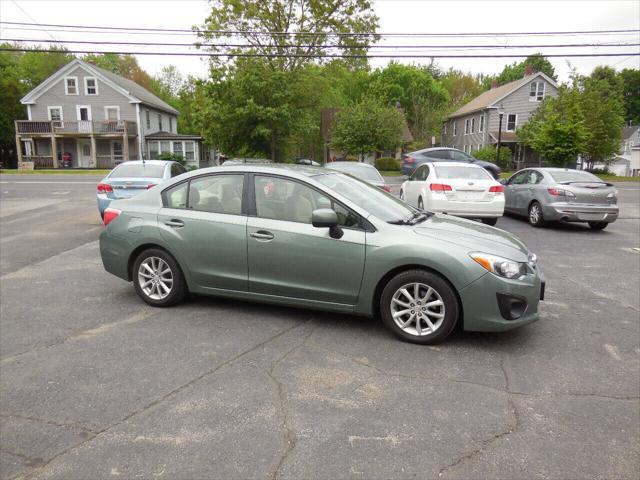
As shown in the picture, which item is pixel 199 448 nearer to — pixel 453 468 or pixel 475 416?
pixel 453 468

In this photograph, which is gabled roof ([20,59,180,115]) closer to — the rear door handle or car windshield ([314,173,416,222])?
the rear door handle

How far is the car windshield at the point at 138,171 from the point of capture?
11016 millimetres

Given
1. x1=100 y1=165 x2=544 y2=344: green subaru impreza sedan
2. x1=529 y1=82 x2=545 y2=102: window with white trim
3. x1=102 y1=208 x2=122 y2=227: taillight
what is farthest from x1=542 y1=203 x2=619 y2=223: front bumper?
x1=529 y1=82 x2=545 y2=102: window with white trim

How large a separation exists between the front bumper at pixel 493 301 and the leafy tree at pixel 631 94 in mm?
82846

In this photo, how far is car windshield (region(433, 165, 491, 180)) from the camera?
10.9 m

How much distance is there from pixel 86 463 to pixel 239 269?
2532 millimetres

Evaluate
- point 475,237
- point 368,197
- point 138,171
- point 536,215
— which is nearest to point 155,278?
point 368,197

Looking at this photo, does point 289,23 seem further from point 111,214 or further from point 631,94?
point 631,94

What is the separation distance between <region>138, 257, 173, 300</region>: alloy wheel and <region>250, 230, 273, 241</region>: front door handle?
116cm

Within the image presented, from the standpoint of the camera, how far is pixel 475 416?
3.30 m

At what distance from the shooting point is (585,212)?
11.0m

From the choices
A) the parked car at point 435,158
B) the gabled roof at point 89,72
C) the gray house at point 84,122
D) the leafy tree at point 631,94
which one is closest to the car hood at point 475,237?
the parked car at point 435,158

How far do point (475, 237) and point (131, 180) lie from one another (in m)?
8.19

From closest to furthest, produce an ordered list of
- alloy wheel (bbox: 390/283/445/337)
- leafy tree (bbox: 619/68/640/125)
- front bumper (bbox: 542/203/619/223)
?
1. alloy wheel (bbox: 390/283/445/337)
2. front bumper (bbox: 542/203/619/223)
3. leafy tree (bbox: 619/68/640/125)
